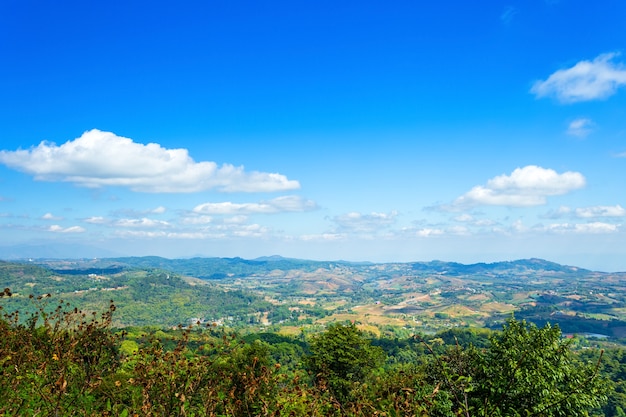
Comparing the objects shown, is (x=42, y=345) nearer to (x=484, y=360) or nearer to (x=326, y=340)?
(x=484, y=360)

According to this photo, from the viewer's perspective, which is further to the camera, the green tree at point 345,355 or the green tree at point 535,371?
the green tree at point 345,355

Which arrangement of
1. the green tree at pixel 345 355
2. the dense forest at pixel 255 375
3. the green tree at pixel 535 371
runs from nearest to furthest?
1. the dense forest at pixel 255 375
2. the green tree at pixel 535 371
3. the green tree at pixel 345 355

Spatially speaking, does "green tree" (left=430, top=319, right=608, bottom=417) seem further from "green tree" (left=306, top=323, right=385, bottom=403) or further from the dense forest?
"green tree" (left=306, top=323, right=385, bottom=403)

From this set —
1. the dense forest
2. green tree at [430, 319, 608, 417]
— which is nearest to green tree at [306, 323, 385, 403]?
the dense forest

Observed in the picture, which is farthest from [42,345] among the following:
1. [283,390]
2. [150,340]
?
[283,390]

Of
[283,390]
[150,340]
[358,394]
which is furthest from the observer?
[150,340]

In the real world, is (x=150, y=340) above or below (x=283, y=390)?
above

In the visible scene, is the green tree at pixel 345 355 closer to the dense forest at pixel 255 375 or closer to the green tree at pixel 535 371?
the dense forest at pixel 255 375

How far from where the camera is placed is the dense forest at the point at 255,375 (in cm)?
491

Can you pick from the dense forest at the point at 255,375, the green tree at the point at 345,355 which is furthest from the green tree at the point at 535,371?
the green tree at the point at 345,355

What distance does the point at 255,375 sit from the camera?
7.68 m

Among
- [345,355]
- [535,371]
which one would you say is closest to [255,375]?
[535,371]

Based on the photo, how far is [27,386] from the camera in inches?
293

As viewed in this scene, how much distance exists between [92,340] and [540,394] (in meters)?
18.3
